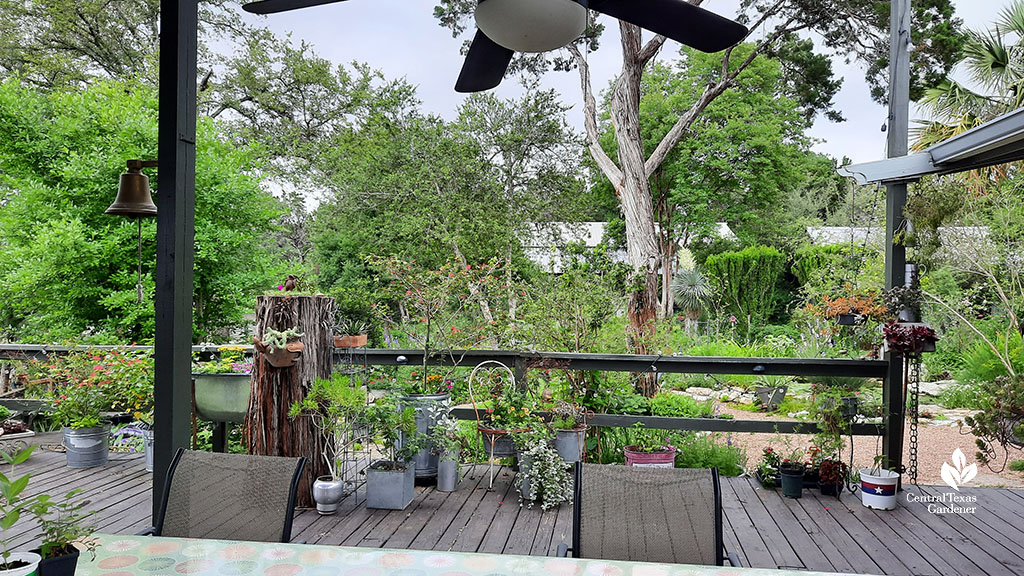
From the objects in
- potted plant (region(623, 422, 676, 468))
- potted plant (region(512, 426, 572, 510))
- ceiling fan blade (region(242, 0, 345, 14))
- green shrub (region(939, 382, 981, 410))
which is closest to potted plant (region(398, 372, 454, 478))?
potted plant (region(512, 426, 572, 510))

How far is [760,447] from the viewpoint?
6051mm

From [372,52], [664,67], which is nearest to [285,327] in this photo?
[372,52]

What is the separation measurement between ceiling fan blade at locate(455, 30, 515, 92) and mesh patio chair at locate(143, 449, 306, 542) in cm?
131

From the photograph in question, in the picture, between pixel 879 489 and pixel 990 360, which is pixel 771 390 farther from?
pixel 879 489

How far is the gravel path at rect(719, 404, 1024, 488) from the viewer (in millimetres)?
5117

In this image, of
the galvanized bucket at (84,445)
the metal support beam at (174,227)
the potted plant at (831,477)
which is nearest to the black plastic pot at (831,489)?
the potted plant at (831,477)

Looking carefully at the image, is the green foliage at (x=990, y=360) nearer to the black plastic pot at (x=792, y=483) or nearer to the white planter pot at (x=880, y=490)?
the white planter pot at (x=880, y=490)

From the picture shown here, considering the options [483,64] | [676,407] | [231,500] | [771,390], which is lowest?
[771,390]

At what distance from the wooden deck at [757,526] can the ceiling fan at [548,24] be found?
195 centimetres

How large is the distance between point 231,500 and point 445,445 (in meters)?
1.91

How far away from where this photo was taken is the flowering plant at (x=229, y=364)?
157 inches

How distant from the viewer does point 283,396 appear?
325 centimetres

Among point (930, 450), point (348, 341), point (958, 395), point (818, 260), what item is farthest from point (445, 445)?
point (818, 260)

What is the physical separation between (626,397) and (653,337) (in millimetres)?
1690
